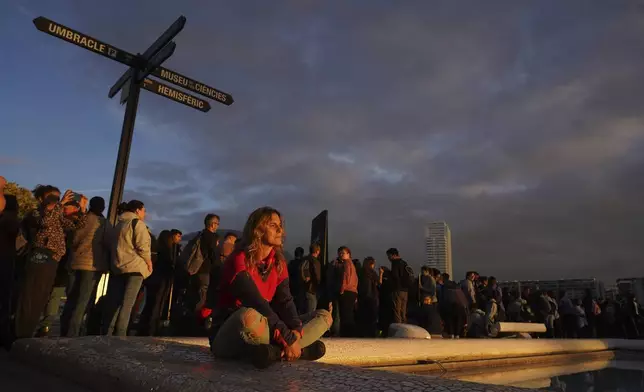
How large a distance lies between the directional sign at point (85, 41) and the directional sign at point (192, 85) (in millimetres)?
358

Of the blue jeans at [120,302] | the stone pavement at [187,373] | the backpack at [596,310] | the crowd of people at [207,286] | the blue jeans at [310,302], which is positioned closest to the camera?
the stone pavement at [187,373]

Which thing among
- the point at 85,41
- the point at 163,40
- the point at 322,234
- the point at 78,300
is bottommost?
the point at 78,300

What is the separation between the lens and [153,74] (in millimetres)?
7281

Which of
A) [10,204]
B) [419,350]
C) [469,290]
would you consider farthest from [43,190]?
[469,290]

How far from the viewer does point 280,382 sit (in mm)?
2299

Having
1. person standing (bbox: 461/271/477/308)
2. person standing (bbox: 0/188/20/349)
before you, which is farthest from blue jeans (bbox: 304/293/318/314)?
person standing (bbox: 0/188/20/349)

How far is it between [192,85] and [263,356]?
597 cm

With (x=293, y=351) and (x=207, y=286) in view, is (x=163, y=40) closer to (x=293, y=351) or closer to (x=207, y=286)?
(x=207, y=286)

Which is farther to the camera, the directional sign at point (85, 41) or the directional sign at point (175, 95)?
the directional sign at point (175, 95)

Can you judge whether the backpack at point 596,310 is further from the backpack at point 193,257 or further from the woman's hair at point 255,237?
the woman's hair at point 255,237

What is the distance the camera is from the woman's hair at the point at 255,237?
10.6 ft

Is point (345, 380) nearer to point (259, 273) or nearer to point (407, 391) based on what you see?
point (407, 391)

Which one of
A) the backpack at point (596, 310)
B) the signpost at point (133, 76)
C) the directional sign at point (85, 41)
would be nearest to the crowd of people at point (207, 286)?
the signpost at point (133, 76)

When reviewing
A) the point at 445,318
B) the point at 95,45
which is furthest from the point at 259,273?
the point at 445,318
